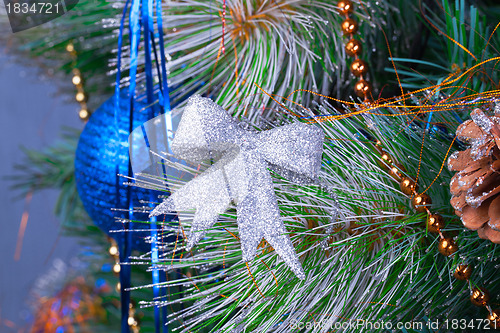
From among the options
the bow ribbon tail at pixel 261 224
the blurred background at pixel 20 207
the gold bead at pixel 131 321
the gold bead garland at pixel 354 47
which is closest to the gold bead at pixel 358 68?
the gold bead garland at pixel 354 47

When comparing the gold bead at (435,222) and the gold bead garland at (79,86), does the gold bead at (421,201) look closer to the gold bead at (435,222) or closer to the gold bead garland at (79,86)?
the gold bead at (435,222)

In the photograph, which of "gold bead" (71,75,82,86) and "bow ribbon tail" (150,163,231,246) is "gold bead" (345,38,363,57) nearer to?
"bow ribbon tail" (150,163,231,246)

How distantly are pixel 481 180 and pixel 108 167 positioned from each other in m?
0.21

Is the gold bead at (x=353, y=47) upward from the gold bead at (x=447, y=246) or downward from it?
upward

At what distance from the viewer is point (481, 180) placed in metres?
0.19

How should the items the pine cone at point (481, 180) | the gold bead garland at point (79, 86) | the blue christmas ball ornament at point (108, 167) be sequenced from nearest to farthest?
the pine cone at point (481, 180) < the blue christmas ball ornament at point (108, 167) < the gold bead garland at point (79, 86)

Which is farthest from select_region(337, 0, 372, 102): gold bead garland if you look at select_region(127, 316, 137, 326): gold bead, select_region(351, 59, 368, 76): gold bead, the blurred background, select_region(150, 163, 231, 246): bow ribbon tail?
the blurred background

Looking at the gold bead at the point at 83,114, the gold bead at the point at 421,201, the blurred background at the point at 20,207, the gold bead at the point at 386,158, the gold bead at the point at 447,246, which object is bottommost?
the blurred background at the point at 20,207

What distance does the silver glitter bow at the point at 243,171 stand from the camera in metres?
0.22

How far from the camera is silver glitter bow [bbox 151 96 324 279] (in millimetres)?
221

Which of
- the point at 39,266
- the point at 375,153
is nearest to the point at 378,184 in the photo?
the point at 375,153

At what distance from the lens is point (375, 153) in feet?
0.84

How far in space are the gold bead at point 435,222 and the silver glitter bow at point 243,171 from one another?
0.06 m

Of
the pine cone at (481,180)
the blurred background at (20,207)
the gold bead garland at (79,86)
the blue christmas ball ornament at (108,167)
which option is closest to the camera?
the pine cone at (481,180)
